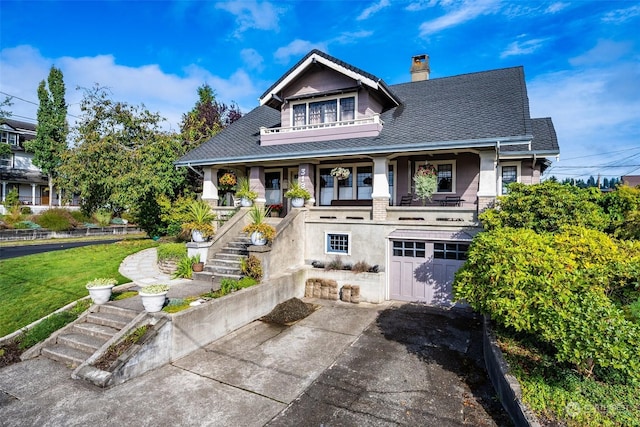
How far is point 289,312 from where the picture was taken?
404 inches

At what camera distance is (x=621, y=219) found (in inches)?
341

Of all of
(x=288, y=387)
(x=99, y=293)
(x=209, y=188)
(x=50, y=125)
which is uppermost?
(x=50, y=125)

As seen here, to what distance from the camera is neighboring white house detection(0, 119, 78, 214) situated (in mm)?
36219

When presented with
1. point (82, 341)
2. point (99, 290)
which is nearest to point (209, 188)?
point (99, 290)

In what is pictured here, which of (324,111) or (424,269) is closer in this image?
(424,269)

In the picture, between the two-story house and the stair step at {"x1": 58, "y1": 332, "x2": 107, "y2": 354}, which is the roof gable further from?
the stair step at {"x1": 58, "y1": 332, "x2": 107, "y2": 354}

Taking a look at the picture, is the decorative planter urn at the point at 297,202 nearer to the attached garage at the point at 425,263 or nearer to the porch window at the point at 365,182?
the porch window at the point at 365,182

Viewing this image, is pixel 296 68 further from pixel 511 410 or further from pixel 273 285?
pixel 511 410

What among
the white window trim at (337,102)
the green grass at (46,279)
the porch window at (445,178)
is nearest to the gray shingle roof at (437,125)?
the white window trim at (337,102)

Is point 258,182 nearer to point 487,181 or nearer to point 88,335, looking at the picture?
point 88,335

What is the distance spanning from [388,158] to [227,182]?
7.60 m

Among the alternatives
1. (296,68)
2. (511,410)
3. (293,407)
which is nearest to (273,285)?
(293,407)

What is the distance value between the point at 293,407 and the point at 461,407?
2.83 meters

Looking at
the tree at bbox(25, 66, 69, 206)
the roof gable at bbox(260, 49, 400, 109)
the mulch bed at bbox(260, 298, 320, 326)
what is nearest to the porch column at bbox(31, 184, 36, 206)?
the tree at bbox(25, 66, 69, 206)
